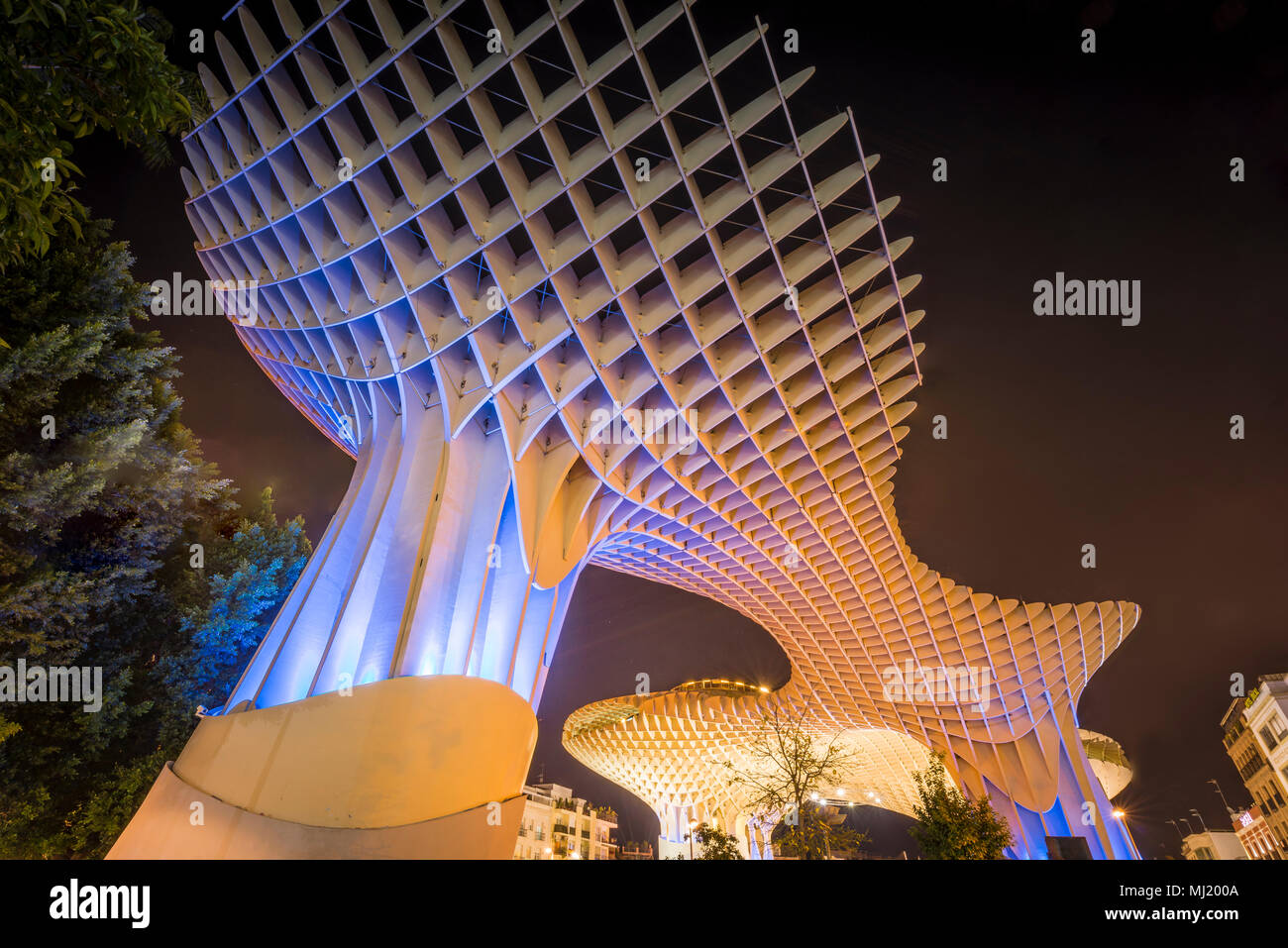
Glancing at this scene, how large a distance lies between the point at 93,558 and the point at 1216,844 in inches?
4214

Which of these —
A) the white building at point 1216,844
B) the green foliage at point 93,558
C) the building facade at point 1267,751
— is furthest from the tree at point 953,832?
the white building at point 1216,844

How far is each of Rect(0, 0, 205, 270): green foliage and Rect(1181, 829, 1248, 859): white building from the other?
104038mm

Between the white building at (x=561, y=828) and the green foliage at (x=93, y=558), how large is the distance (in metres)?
49.0

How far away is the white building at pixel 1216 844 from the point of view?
6756 centimetres

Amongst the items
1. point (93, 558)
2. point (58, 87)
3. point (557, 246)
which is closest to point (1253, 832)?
point (557, 246)

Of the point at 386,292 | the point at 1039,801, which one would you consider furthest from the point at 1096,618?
the point at 386,292

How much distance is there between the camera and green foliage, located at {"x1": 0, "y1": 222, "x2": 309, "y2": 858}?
40.0ft

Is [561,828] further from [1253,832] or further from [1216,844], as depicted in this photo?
[1253,832]

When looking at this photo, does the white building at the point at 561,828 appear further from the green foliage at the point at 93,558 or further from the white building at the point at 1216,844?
the white building at the point at 1216,844

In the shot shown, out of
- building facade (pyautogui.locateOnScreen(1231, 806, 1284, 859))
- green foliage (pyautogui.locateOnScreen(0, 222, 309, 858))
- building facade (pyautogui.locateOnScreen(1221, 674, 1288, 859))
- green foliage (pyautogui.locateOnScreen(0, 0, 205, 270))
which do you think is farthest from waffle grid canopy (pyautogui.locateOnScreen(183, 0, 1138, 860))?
building facade (pyautogui.locateOnScreen(1231, 806, 1284, 859))

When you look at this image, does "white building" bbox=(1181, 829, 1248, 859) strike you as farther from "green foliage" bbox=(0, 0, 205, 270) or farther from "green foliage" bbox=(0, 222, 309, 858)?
"green foliage" bbox=(0, 0, 205, 270)

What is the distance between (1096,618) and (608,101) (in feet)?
116

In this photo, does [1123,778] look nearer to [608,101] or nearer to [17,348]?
[608,101]
